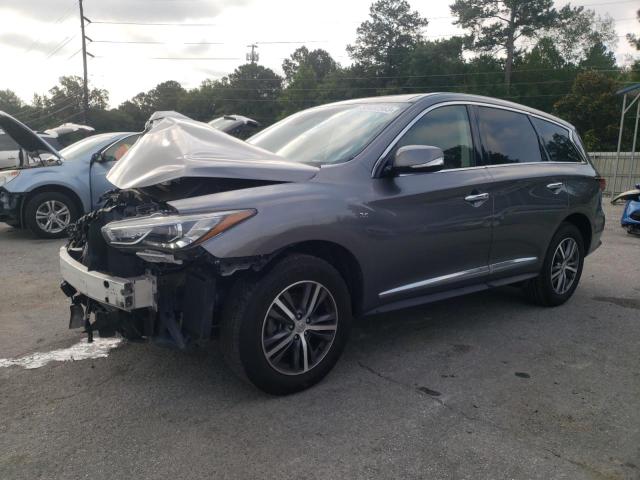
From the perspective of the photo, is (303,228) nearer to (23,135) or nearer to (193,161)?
(193,161)

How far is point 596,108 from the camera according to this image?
38.5 meters

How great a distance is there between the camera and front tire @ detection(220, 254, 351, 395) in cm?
295

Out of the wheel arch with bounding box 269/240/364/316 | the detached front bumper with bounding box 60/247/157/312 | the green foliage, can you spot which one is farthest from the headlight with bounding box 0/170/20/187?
the green foliage

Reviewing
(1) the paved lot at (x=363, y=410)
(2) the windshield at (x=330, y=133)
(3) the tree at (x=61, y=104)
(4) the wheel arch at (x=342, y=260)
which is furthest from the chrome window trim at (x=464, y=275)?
(3) the tree at (x=61, y=104)

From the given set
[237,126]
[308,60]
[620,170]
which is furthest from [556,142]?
[308,60]

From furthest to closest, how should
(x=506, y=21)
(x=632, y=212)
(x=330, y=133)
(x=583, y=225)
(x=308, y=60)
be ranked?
(x=308, y=60), (x=506, y=21), (x=632, y=212), (x=583, y=225), (x=330, y=133)

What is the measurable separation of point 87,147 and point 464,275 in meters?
6.82

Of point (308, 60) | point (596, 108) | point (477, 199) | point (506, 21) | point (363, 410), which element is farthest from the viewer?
point (308, 60)

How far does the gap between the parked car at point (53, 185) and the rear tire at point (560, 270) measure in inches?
234

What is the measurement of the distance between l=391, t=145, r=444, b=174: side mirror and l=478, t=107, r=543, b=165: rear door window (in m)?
1.05

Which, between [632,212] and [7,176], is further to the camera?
[632,212]

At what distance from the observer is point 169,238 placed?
278 cm

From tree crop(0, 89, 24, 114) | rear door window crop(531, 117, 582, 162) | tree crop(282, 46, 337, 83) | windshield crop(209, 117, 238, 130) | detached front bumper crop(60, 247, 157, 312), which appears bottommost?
detached front bumper crop(60, 247, 157, 312)

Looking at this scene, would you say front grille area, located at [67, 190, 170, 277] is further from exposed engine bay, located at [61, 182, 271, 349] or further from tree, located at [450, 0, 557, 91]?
tree, located at [450, 0, 557, 91]
